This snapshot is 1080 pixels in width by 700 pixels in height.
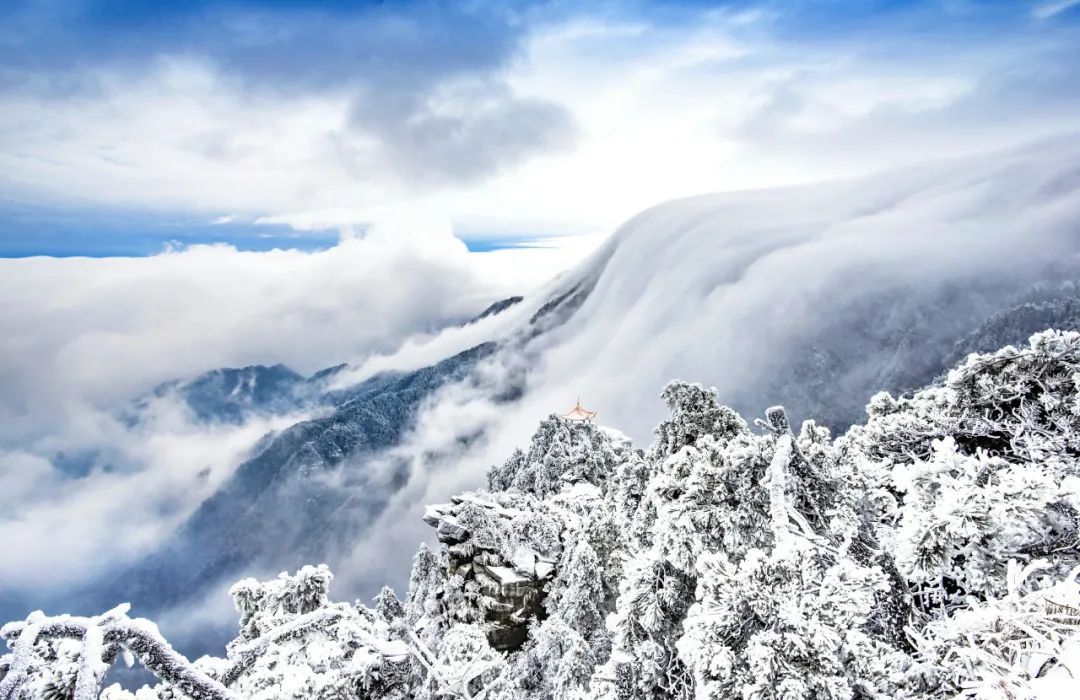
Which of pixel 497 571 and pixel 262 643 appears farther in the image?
pixel 497 571

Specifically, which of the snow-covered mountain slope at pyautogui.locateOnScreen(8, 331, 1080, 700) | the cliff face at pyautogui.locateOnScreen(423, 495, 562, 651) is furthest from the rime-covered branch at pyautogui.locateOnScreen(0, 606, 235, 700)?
the cliff face at pyautogui.locateOnScreen(423, 495, 562, 651)

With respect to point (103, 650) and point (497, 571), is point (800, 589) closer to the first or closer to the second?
point (103, 650)

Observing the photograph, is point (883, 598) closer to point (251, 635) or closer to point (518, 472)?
point (251, 635)

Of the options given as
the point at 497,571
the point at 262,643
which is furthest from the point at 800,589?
the point at 497,571

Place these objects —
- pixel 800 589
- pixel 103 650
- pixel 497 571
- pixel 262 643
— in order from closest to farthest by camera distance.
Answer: pixel 103 650 → pixel 800 589 → pixel 262 643 → pixel 497 571

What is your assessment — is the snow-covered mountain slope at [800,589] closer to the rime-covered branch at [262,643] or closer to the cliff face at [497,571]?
the rime-covered branch at [262,643]

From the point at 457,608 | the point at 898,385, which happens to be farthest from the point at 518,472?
the point at 898,385

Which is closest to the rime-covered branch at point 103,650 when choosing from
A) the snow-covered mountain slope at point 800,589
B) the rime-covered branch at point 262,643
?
the snow-covered mountain slope at point 800,589

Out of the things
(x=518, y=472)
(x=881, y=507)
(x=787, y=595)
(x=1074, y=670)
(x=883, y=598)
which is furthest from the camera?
(x=518, y=472)

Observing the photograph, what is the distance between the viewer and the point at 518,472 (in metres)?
53.2

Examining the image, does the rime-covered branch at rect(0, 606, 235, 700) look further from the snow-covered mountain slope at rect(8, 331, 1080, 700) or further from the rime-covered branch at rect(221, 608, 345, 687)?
the rime-covered branch at rect(221, 608, 345, 687)

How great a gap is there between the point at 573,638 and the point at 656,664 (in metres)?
12.5

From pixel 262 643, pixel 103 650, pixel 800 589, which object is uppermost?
pixel 103 650

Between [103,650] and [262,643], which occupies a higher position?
[103,650]
